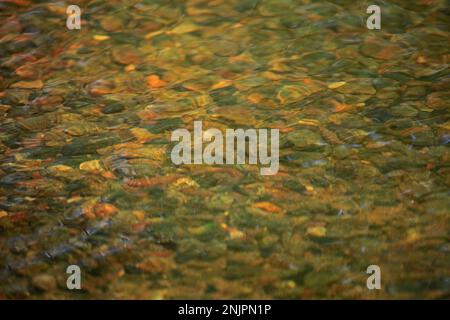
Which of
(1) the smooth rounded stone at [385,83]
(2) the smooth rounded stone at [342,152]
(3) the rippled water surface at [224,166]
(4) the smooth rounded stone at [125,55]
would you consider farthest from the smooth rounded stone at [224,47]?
(2) the smooth rounded stone at [342,152]

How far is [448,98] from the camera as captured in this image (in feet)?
10.0

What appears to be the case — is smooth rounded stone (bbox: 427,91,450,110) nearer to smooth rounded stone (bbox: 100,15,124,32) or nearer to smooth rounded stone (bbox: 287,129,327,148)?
smooth rounded stone (bbox: 287,129,327,148)

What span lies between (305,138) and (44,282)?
54.6 inches

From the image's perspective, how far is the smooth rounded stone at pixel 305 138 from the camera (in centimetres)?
285

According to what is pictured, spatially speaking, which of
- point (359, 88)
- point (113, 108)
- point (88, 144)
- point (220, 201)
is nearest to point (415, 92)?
point (359, 88)

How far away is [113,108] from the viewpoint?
10.5 ft

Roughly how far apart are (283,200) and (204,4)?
2026 mm

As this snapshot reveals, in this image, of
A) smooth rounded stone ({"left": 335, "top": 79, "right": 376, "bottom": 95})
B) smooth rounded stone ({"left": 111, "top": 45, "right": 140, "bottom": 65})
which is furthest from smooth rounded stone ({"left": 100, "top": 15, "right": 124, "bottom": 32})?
smooth rounded stone ({"left": 335, "top": 79, "right": 376, "bottom": 95})

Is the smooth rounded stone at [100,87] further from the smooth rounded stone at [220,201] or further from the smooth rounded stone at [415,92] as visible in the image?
the smooth rounded stone at [415,92]

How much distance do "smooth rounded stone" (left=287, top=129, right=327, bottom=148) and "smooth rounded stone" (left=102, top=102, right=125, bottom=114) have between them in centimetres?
94

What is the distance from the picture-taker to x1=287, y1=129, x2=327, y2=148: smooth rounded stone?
2.85 m

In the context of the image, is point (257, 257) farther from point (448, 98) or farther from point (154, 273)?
point (448, 98)
